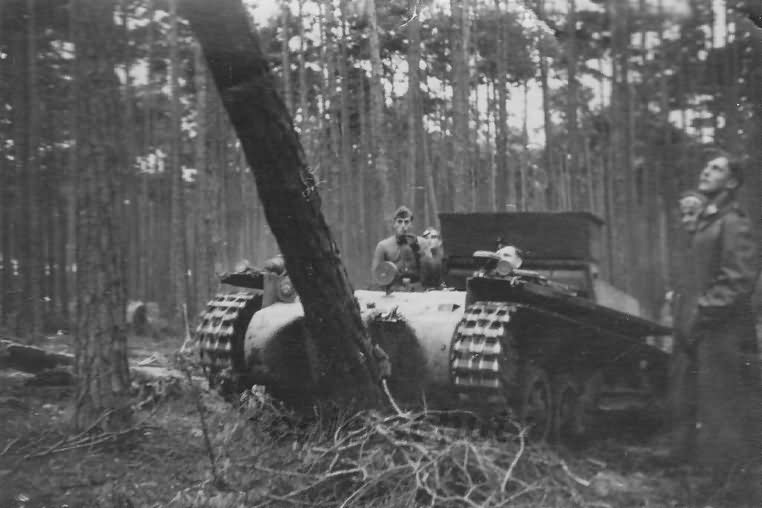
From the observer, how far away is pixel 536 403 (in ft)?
18.1

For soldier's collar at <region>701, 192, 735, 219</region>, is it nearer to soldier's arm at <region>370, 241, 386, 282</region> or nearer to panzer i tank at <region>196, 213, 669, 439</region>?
panzer i tank at <region>196, 213, 669, 439</region>

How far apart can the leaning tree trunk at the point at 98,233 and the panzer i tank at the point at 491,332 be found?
93 cm

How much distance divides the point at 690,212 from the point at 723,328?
0.57 metres

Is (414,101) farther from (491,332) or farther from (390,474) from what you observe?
(390,474)

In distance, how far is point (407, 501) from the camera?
338 cm

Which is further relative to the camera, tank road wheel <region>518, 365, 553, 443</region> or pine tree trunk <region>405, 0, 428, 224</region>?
tank road wheel <region>518, 365, 553, 443</region>

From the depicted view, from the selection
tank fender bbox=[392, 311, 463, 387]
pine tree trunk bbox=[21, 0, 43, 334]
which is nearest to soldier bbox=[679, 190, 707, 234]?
tank fender bbox=[392, 311, 463, 387]

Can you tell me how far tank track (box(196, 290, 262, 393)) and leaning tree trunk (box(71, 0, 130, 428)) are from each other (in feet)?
3.16

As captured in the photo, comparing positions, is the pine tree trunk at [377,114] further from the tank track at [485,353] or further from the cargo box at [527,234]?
the cargo box at [527,234]

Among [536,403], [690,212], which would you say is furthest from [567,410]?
[690,212]

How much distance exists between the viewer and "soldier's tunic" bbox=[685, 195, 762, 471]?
128 inches

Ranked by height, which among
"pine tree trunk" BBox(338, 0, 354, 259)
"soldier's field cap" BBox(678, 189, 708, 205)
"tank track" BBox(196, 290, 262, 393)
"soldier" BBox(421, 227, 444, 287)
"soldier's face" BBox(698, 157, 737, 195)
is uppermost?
"pine tree trunk" BBox(338, 0, 354, 259)

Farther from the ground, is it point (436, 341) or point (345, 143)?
point (345, 143)

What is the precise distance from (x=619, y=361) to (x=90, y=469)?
352 cm
